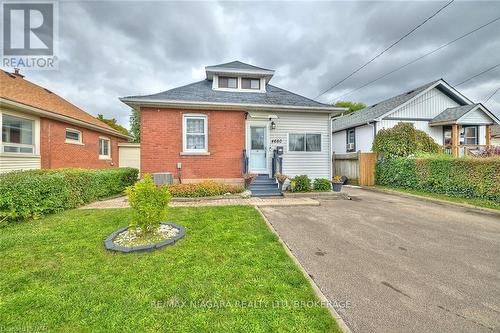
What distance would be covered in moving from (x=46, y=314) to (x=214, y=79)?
1120cm

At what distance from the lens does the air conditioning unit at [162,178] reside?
28.8ft

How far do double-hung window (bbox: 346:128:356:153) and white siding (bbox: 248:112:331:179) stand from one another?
7.42 metres

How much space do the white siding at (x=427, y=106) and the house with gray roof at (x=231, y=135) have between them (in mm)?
7574

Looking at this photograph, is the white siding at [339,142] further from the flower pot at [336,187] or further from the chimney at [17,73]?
the chimney at [17,73]

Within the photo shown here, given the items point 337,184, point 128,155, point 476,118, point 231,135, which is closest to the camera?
point 337,184

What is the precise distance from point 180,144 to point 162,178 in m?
1.78

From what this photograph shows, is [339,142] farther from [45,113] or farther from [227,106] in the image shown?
[45,113]

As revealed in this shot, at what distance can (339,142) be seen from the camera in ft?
62.0

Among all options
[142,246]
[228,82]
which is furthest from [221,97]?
[142,246]

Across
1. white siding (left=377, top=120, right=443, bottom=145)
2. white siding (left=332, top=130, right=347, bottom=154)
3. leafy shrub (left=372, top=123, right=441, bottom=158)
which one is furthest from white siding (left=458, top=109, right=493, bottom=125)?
white siding (left=332, top=130, right=347, bottom=154)

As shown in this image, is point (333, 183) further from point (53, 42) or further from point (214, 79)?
point (53, 42)

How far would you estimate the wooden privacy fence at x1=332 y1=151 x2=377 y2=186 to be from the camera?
515 inches

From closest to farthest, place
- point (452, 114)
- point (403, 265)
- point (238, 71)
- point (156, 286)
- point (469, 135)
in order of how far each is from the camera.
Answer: point (156, 286)
point (403, 265)
point (238, 71)
point (452, 114)
point (469, 135)

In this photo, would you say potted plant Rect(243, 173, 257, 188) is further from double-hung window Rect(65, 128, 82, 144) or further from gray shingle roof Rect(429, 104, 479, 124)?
gray shingle roof Rect(429, 104, 479, 124)
